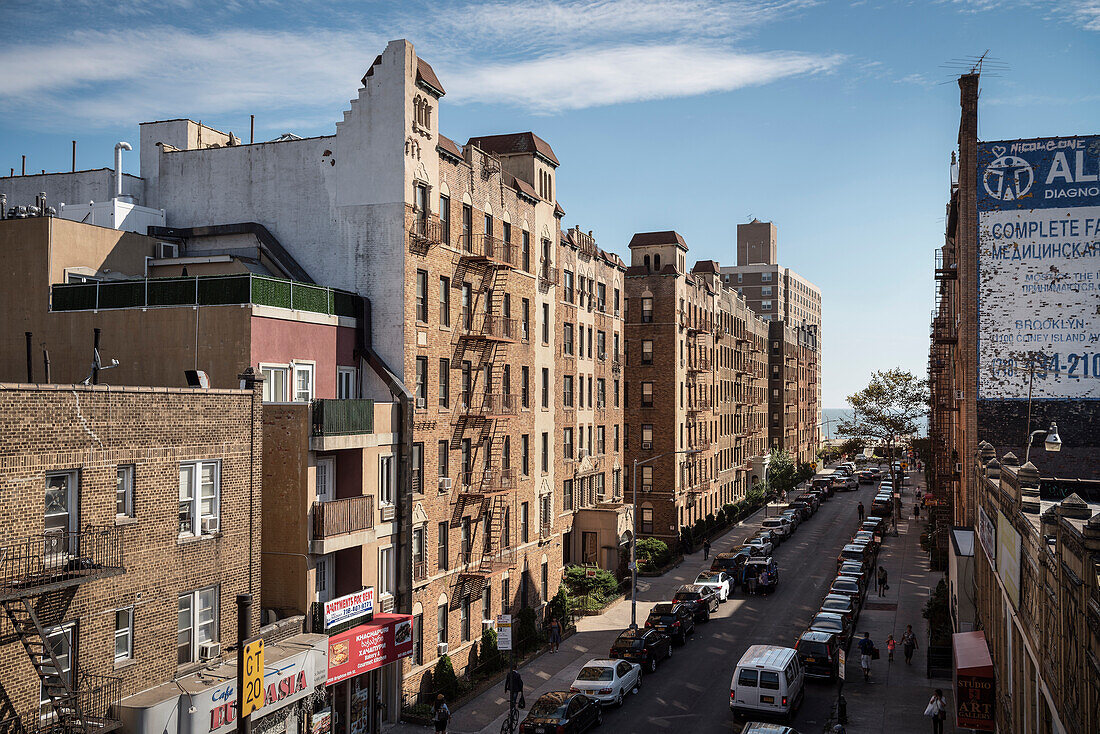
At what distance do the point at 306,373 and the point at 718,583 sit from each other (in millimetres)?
29776

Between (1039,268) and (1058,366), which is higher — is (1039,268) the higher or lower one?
the higher one

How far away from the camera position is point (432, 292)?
117ft

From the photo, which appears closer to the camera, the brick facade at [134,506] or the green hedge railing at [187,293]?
the brick facade at [134,506]

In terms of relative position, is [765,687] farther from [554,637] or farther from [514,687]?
[554,637]

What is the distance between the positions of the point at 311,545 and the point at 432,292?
1176 cm

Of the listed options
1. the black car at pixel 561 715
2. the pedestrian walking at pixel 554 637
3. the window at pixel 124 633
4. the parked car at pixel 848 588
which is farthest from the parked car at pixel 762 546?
the window at pixel 124 633

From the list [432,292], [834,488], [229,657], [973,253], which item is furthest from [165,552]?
[834,488]

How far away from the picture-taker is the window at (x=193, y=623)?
23.8 meters

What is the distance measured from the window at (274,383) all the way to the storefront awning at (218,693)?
745 cm

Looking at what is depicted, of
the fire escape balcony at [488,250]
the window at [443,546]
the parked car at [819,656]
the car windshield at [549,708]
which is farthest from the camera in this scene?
the fire escape balcony at [488,250]

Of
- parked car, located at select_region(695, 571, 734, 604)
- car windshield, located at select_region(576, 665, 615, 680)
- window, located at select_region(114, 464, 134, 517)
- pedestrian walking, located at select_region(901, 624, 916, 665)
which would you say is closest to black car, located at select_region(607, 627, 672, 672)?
car windshield, located at select_region(576, 665, 615, 680)

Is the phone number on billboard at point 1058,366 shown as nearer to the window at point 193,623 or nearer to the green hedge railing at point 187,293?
the green hedge railing at point 187,293

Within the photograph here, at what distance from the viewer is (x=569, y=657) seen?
40.7m

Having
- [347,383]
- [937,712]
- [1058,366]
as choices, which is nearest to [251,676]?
[347,383]
